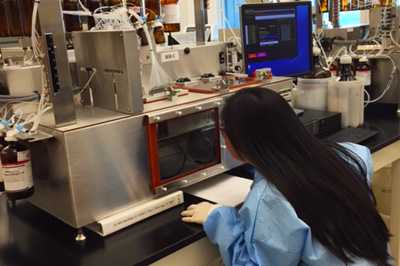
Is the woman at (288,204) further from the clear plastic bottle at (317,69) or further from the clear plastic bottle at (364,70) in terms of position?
the clear plastic bottle at (364,70)

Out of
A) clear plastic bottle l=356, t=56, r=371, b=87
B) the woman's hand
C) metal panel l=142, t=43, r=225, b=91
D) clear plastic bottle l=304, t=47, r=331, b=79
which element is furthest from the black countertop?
clear plastic bottle l=356, t=56, r=371, b=87

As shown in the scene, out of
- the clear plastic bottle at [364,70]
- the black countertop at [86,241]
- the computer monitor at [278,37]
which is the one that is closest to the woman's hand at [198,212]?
the black countertop at [86,241]

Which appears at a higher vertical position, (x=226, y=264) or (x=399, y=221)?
(x=226, y=264)

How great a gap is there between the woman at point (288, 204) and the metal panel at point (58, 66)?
42cm

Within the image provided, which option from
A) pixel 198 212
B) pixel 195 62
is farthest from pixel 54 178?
pixel 195 62

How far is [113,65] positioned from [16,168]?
38 cm

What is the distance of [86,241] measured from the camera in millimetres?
1170

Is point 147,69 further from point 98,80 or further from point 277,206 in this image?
point 277,206

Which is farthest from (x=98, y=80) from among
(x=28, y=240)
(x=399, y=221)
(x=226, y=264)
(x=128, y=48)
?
(x=399, y=221)

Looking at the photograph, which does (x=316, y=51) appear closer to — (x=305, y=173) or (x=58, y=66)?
(x=305, y=173)

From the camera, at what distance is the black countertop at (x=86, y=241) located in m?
1.09

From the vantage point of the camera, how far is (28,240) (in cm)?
120

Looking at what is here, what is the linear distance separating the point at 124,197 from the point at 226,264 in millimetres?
341

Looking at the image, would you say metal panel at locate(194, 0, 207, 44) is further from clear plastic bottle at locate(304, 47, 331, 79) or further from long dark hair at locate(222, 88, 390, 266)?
long dark hair at locate(222, 88, 390, 266)
